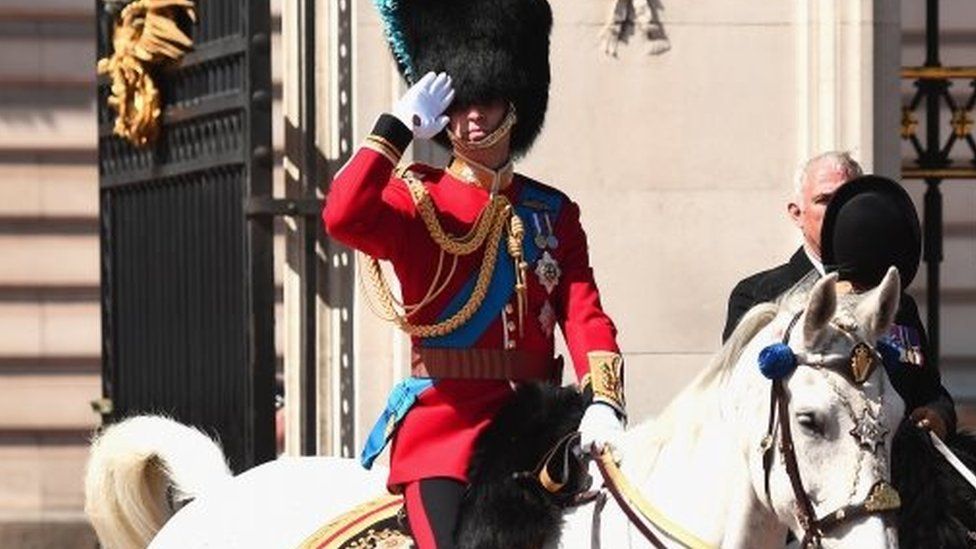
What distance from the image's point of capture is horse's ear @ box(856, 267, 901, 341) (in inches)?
283

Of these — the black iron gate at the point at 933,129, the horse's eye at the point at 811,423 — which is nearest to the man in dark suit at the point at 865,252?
the horse's eye at the point at 811,423

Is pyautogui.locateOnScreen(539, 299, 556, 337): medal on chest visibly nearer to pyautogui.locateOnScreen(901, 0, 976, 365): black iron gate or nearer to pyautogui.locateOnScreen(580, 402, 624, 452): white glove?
pyautogui.locateOnScreen(580, 402, 624, 452): white glove

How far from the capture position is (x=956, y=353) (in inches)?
659

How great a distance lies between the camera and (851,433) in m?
7.01

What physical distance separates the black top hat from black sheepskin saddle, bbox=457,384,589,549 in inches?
25.4

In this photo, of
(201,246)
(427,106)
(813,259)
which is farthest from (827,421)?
(201,246)

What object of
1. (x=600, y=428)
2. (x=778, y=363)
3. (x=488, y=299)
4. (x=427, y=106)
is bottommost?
(x=600, y=428)

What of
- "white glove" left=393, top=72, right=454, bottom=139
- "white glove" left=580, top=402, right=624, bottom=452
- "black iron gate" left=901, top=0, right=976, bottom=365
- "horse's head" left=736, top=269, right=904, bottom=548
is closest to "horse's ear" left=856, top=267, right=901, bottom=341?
"horse's head" left=736, top=269, right=904, bottom=548

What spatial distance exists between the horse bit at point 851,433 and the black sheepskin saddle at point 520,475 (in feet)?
2.11

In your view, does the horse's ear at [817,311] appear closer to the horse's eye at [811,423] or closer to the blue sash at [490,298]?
the horse's eye at [811,423]

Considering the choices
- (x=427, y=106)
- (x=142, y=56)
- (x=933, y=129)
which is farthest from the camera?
(x=933, y=129)

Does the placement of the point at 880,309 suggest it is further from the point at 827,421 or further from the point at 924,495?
the point at 924,495

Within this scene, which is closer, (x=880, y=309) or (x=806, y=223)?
(x=880, y=309)

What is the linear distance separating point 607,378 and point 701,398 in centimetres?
38
